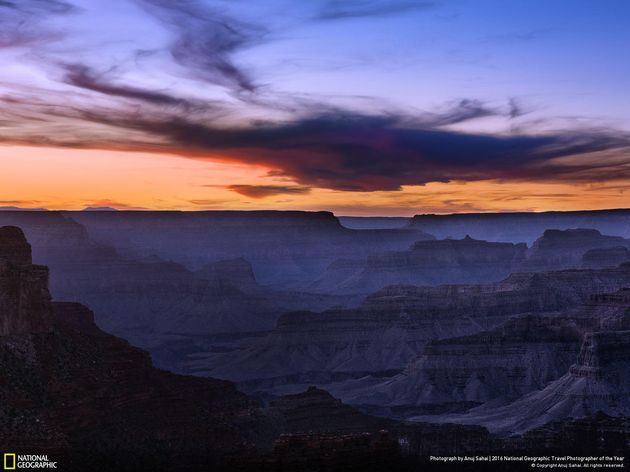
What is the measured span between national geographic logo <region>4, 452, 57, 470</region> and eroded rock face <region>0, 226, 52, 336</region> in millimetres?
15440

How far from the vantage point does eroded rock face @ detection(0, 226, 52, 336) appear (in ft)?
290

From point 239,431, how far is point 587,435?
33.6m

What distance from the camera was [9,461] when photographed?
72.5m

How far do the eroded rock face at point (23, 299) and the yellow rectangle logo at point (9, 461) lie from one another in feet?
51.8

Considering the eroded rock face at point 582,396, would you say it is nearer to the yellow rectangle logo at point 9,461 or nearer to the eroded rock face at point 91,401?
the eroded rock face at point 91,401

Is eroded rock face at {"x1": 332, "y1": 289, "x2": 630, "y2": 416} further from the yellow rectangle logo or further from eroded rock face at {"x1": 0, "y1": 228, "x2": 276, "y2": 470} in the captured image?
the yellow rectangle logo

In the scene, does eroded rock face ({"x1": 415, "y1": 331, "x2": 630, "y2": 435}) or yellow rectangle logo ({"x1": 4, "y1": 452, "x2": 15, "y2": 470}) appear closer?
yellow rectangle logo ({"x1": 4, "y1": 452, "x2": 15, "y2": 470})

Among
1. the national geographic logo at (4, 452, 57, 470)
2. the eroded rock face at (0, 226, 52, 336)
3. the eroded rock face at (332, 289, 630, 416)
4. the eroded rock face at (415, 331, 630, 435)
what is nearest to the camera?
the national geographic logo at (4, 452, 57, 470)

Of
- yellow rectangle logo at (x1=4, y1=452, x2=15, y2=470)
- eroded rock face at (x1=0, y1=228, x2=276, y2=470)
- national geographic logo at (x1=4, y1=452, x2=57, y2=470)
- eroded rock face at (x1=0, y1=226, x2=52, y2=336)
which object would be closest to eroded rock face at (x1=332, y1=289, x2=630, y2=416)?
eroded rock face at (x1=0, y1=228, x2=276, y2=470)

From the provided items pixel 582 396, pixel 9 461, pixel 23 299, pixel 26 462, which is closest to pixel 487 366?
pixel 582 396

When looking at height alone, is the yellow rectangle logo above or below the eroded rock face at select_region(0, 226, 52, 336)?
below

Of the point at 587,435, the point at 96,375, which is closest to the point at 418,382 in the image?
the point at 587,435

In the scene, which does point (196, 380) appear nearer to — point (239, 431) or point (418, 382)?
point (239, 431)

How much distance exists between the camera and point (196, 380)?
4139 inches
